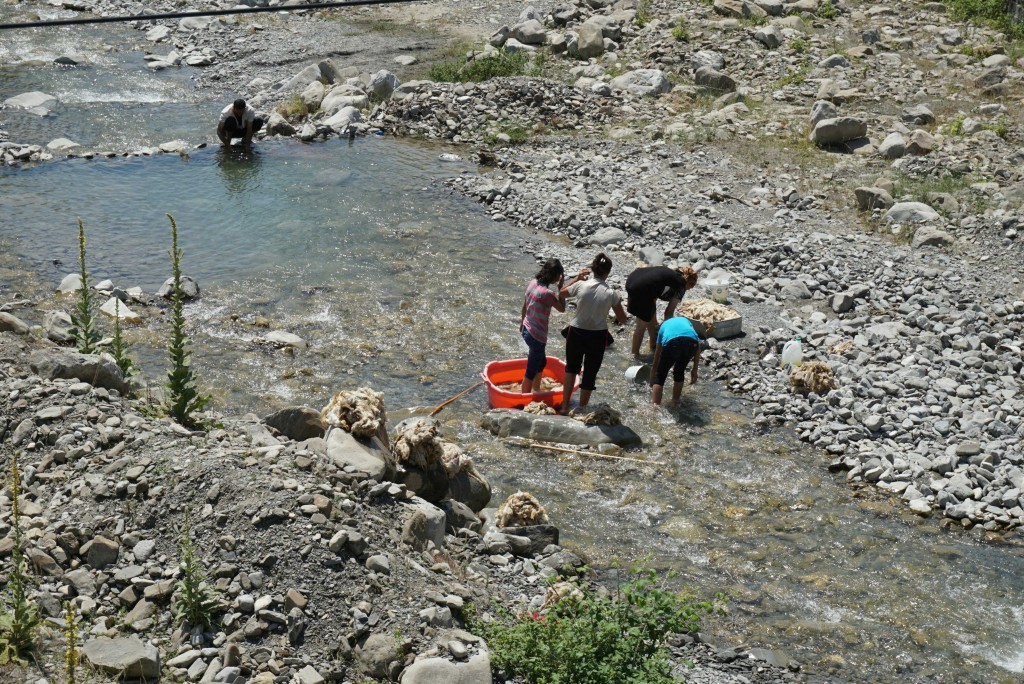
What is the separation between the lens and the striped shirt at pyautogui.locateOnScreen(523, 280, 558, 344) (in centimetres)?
1076

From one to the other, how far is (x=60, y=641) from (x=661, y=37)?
2106cm

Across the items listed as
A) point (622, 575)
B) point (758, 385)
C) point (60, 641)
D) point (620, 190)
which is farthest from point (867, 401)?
point (60, 641)

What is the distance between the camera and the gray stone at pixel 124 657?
18.5 ft

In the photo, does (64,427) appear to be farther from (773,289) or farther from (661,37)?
(661,37)

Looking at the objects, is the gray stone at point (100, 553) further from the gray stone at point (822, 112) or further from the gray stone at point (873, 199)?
the gray stone at point (822, 112)

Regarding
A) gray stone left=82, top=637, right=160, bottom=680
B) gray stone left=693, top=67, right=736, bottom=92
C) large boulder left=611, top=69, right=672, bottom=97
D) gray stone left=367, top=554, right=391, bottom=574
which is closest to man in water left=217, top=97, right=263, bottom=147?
large boulder left=611, top=69, right=672, bottom=97

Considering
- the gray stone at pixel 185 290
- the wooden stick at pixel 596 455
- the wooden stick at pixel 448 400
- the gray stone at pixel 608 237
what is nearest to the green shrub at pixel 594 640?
the wooden stick at pixel 596 455

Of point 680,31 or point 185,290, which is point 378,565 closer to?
point 185,290

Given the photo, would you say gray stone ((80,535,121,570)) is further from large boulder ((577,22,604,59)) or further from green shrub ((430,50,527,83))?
large boulder ((577,22,604,59))

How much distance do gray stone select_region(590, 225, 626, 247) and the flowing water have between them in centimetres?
79

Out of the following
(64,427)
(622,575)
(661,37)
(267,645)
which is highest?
(661,37)

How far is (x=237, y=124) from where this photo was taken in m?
20.0

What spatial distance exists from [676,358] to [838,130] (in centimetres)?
985

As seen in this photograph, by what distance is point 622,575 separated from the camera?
8602mm
